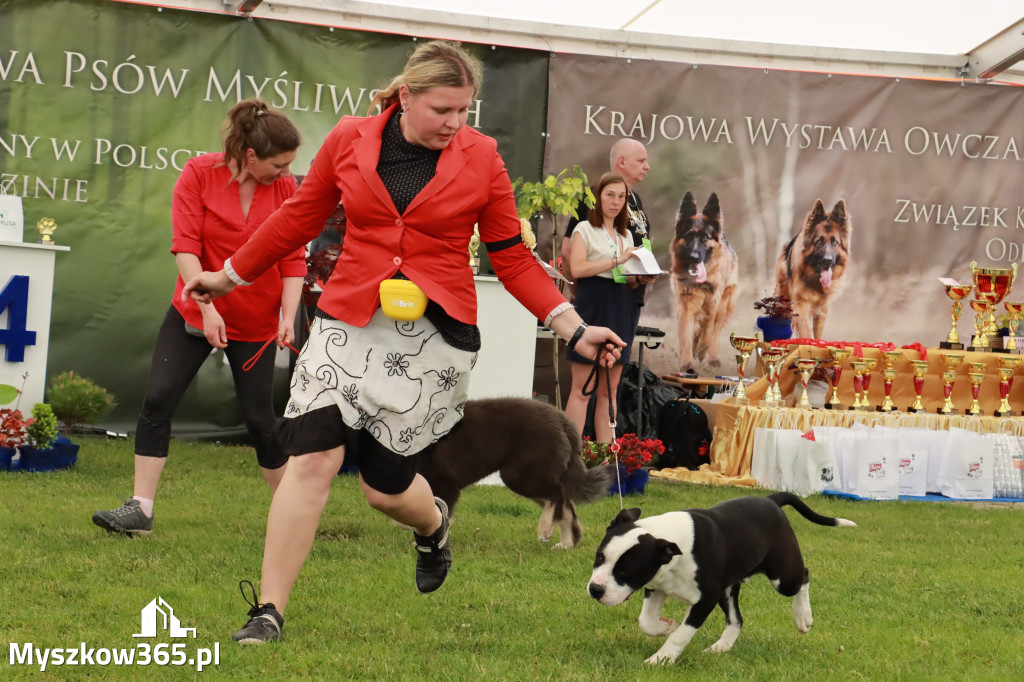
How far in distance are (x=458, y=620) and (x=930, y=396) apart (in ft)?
18.9

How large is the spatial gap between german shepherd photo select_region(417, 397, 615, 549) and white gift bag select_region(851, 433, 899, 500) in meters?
3.06

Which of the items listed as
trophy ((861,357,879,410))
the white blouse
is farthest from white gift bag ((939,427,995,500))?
the white blouse

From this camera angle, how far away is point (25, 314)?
6.84 m

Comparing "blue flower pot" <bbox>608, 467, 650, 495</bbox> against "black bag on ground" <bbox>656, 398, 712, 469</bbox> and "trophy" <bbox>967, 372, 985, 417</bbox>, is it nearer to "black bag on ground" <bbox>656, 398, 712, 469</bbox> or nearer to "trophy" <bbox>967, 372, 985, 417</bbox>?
"black bag on ground" <bbox>656, 398, 712, 469</bbox>

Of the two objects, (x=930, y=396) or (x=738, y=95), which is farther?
(x=738, y=95)

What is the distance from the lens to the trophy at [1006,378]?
8.24 metres

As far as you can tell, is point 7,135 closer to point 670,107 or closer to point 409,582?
point 670,107

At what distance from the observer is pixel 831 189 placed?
32.4 feet

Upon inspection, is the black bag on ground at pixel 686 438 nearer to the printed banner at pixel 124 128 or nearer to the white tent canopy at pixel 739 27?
the printed banner at pixel 124 128

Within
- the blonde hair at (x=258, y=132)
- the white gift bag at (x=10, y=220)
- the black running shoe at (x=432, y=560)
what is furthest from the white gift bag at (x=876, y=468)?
the white gift bag at (x=10, y=220)

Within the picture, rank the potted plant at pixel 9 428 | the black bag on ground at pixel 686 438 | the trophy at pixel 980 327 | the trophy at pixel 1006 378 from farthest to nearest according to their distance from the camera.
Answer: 1. the trophy at pixel 980 327
2. the black bag on ground at pixel 686 438
3. the trophy at pixel 1006 378
4. the potted plant at pixel 9 428

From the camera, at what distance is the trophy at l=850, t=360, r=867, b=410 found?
8172 mm

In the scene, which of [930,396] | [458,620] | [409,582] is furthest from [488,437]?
[930,396]

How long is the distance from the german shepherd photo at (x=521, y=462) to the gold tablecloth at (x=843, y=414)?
278 centimetres
